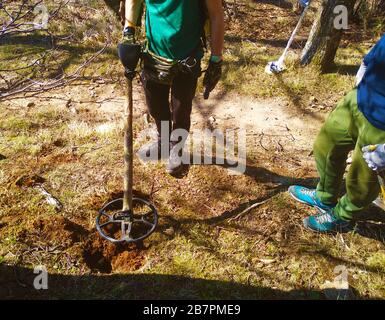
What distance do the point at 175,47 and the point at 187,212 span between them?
1505mm

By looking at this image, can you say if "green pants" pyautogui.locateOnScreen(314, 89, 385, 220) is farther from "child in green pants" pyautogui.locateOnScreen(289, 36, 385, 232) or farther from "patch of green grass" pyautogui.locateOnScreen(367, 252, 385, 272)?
"patch of green grass" pyautogui.locateOnScreen(367, 252, 385, 272)

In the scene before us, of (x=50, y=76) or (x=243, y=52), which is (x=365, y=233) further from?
(x=50, y=76)

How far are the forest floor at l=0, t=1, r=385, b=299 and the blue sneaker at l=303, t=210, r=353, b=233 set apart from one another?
7 cm

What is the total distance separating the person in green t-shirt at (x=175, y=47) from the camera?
114 inches

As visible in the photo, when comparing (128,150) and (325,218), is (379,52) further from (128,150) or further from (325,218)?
(128,150)

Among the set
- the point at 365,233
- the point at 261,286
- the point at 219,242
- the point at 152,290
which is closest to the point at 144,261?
the point at 152,290

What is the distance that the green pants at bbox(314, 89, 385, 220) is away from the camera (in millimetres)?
2598

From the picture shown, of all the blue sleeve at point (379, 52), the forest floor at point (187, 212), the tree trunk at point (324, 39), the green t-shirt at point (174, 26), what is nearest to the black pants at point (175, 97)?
the green t-shirt at point (174, 26)

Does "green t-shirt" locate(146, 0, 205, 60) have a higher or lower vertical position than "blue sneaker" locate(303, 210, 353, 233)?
higher

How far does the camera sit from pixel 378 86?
2.41 m

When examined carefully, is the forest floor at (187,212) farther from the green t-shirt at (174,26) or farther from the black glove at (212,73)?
the green t-shirt at (174,26)

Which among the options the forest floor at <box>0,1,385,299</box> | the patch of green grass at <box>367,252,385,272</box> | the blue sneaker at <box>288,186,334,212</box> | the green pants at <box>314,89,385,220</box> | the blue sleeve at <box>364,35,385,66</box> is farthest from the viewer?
the blue sneaker at <box>288,186,334,212</box>

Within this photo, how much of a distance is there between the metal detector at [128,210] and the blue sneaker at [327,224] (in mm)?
1395

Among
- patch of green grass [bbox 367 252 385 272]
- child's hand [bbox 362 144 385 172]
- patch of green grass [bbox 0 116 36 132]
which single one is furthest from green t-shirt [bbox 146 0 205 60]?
patch of green grass [bbox 0 116 36 132]
